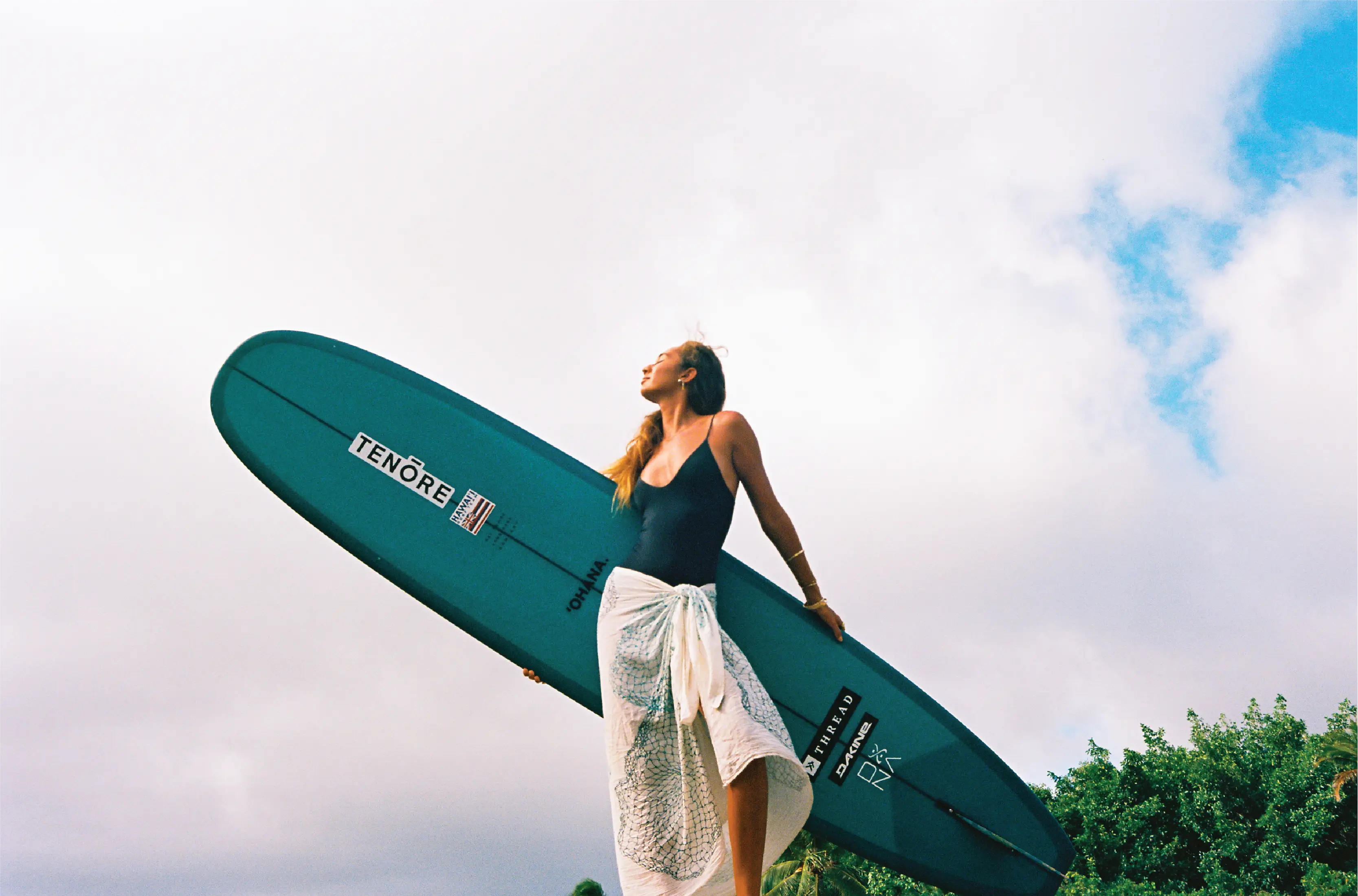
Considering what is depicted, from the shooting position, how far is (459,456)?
4133 millimetres

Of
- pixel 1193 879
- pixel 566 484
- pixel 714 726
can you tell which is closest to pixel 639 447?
pixel 566 484

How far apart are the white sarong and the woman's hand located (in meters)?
0.79

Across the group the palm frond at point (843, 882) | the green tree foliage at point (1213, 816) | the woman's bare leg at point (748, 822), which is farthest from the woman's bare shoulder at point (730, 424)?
the green tree foliage at point (1213, 816)

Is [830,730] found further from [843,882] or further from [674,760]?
[843,882]

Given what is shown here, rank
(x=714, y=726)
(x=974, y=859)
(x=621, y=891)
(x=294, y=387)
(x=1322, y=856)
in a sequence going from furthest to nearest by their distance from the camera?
1. (x=1322, y=856)
2. (x=294, y=387)
3. (x=974, y=859)
4. (x=621, y=891)
5. (x=714, y=726)

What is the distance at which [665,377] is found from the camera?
3562 mm

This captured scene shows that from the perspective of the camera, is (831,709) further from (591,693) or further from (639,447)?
(639,447)

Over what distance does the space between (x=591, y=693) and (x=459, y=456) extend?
46.9 inches

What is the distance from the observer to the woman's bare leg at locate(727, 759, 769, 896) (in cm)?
276

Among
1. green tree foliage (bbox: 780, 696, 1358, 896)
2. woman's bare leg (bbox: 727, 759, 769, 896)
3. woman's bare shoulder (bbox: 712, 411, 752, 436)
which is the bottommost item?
woman's bare leg (bbox: 727, 759, 769, 896)

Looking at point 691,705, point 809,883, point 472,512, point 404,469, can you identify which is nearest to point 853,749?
point 691,705

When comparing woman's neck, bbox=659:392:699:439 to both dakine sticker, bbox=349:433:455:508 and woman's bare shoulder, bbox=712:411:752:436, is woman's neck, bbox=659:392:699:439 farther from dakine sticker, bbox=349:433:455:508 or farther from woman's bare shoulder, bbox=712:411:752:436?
dakine sticker, bbox=349:433:455:508

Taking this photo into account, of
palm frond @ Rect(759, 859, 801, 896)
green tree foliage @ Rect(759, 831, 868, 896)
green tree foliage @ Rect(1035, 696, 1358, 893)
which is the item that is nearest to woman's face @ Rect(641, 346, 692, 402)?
green tree foliage @ Rect(759, 831, 868, 896)

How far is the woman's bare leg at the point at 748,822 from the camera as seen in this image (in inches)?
109
